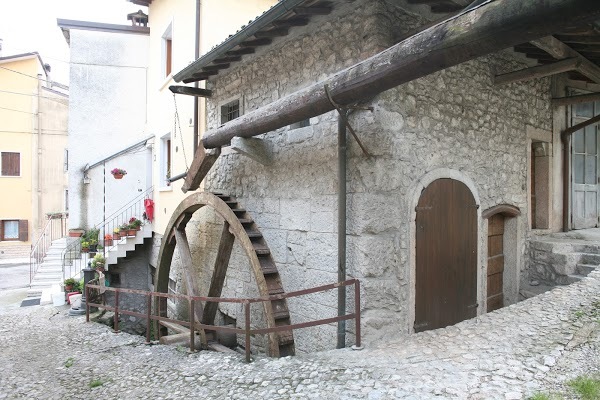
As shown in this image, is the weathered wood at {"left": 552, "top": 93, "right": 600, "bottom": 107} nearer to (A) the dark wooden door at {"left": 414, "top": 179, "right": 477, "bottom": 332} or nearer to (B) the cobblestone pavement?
(A) the dark wooden door at {"left": 414, "top": 179, "right": 477, "bottom": 332}

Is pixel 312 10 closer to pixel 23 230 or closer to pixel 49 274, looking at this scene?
pixel 49 274

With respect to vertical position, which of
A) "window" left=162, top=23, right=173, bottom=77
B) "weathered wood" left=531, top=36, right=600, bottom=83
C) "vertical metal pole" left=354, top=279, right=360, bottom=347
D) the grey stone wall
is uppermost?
"window" left=162, top=23, right=173, bottom=77

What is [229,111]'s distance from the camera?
663 cm

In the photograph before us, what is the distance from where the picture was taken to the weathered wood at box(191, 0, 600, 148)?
191 cm

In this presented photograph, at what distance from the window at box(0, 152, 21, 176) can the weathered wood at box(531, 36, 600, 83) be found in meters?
20.6

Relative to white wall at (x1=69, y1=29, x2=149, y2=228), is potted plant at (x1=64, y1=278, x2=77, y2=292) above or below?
below

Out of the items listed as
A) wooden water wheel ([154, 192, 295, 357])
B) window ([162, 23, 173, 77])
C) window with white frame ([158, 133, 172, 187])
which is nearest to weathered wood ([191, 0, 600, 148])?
wooden water wheel ([154, 192, 295, 357])

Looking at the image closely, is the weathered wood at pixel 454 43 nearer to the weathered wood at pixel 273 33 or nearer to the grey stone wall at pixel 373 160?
the grey stone wall at pixel 373 160

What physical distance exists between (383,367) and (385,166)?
1.77 meters

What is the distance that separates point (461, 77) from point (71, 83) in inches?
426

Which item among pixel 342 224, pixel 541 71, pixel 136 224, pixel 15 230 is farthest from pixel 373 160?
pixel 15 230

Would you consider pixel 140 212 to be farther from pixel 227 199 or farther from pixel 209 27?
pixel 227 199

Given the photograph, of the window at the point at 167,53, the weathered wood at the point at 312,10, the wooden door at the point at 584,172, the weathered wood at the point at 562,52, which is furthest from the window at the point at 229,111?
the wooden door at the point at 584,172

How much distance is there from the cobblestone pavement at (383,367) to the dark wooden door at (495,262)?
1191 millimetres
